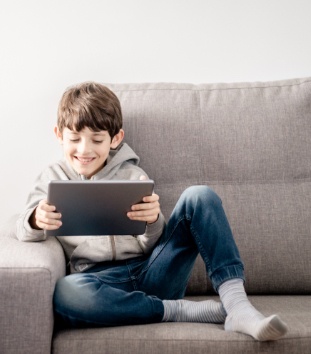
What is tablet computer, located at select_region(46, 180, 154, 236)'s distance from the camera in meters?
1.53

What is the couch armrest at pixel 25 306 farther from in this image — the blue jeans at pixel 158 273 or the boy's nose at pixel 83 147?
the boy's nose at pixel 83 147

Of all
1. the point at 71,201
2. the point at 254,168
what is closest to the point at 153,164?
the point at 254,168

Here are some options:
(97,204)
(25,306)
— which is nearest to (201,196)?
(97,204)

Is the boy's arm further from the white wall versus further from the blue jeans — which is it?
the white wall

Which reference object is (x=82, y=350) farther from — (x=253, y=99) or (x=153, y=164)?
(x=253, y=99)

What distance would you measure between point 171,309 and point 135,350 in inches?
7.2

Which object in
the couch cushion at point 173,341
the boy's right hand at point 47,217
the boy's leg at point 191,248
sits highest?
the boy's right hand at point 47,217

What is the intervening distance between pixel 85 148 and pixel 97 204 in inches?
11.2

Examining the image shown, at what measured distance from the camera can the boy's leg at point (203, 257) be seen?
1.58m

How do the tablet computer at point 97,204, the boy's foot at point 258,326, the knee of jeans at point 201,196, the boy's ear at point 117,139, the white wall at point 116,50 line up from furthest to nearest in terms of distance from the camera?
the white wall at point 116,50
the boy's ear at point 117,139
the knee of jeans at point 201,196
the tablet computer at point 97,204
the boy's foot at point 258,326

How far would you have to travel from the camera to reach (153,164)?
6.85 ft

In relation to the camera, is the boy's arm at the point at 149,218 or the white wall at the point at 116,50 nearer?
the boy's arm at the point at 149,218

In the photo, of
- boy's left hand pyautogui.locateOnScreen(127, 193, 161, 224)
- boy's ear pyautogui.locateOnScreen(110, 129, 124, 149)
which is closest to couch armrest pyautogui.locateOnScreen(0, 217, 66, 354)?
boy's left hand pyautogui.locateOnScreen(127, 193, 161, 224)

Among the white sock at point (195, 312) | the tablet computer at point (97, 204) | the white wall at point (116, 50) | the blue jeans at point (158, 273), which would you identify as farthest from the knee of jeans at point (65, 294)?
the white wall at point (116, 50)
